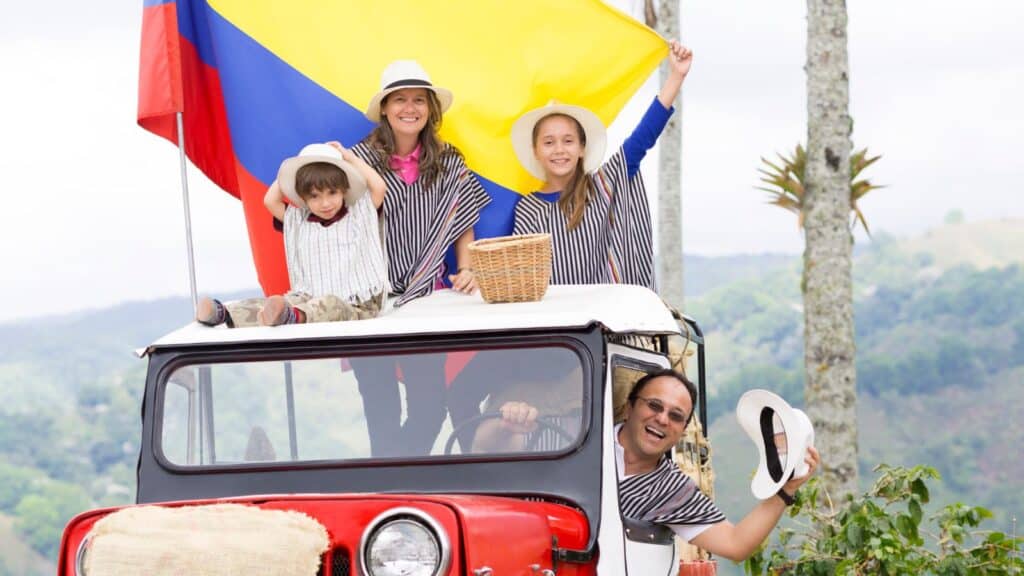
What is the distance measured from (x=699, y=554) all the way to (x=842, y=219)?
17.9ft

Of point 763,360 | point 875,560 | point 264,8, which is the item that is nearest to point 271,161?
point 264,8

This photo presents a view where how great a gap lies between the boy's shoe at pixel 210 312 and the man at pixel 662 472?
5.35 feet

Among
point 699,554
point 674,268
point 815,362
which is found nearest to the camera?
point 699,554

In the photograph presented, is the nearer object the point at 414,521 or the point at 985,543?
the point at 414,521

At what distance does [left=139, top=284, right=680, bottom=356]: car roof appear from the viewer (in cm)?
605

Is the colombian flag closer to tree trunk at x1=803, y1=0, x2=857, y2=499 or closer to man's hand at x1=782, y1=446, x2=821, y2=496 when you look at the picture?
man's hand at x1=782, y1=446, x2=821, y2=496

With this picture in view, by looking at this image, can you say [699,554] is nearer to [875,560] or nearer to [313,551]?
[875,560]

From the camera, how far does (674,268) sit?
18625 mm

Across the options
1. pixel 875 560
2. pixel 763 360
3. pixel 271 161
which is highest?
pixel 271 161

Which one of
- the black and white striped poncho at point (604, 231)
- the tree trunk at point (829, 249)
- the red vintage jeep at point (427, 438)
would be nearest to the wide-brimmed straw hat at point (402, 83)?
the black and white striped poncho at point (604, 231)

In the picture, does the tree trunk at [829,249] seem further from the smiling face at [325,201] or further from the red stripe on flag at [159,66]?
the smiling face at [325,201]

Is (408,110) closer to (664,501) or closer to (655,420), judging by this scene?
(655,420)

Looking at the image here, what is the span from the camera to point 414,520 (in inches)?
205

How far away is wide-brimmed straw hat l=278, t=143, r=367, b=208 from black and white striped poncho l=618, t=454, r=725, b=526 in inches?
81.1
